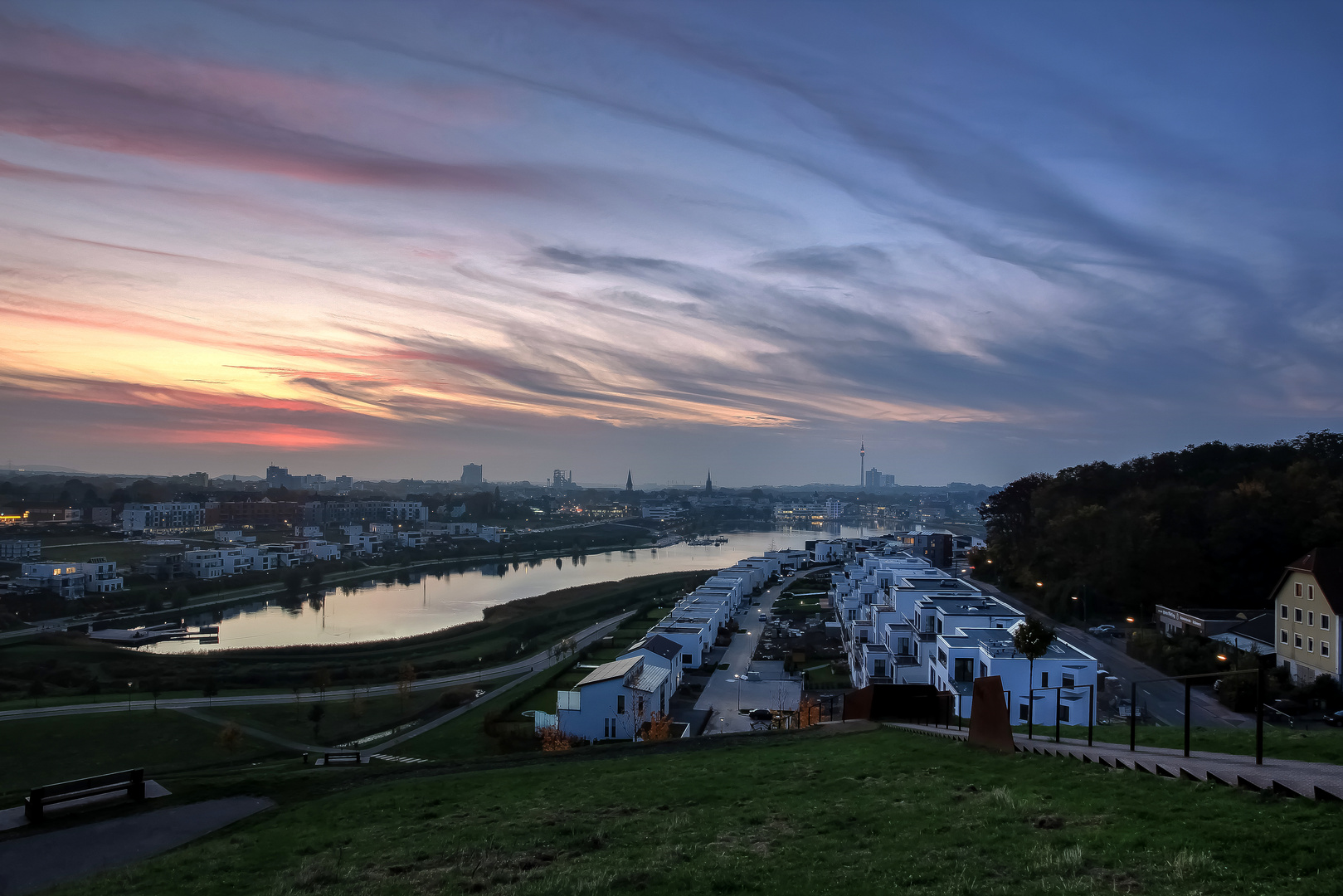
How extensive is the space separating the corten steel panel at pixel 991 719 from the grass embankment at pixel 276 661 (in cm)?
1915

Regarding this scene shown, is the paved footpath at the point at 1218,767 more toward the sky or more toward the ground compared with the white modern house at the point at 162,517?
more toward the sky

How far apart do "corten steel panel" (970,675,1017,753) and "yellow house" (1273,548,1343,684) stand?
1306cm

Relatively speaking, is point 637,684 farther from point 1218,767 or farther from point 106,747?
point 1218,767

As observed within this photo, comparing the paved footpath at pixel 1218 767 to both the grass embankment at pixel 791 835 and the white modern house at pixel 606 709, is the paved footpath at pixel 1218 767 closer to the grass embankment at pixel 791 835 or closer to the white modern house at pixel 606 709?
the grass embankment at pixel 791 835

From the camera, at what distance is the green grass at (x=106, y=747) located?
14312 mm

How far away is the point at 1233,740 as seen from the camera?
6.96 metres

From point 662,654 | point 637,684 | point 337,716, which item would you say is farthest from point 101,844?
point 662,654

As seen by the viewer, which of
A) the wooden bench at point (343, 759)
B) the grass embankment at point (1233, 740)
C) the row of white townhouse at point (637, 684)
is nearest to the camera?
the grass embankment at point (1233, 740)

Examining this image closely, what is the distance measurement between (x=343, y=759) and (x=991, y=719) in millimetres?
8727

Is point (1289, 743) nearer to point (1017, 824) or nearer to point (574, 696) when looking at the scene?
point (1017, 824)

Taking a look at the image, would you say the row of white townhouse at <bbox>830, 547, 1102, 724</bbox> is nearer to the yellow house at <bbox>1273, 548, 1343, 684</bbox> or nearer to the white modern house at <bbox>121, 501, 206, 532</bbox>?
the yellow house at <bbox>1273, 548, 1343, 684</bbox>

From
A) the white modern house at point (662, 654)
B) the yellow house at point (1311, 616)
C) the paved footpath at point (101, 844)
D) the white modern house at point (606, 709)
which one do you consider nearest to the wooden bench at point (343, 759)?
the paved footpath at point (101, 844)

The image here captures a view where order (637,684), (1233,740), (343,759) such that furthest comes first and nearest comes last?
(637,684) < (343,759) < (1233,740)

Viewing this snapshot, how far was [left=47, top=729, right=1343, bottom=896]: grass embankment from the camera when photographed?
3.51m
